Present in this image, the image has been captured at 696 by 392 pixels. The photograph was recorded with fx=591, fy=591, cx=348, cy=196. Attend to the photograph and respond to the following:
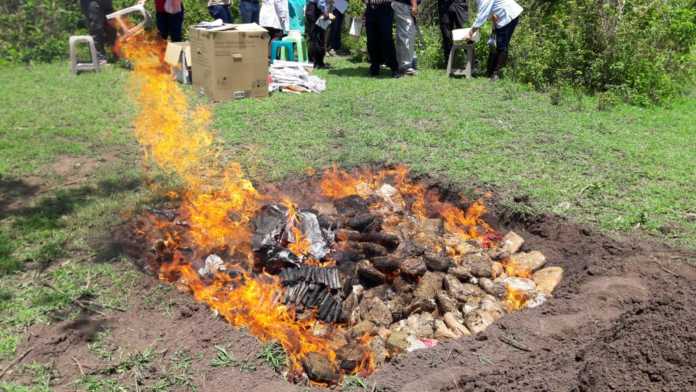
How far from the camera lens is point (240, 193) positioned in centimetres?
534

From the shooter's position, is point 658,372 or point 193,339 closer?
point 658,372

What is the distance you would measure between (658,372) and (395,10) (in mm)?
8792

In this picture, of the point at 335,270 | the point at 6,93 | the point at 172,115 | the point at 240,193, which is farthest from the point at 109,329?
the point at 6,93

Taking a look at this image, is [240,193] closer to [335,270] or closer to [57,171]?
[335,270]

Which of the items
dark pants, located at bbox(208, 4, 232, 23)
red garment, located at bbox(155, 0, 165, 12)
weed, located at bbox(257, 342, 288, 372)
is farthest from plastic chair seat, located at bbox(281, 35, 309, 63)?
weed, located at bbox(257, 342, 288, 372)

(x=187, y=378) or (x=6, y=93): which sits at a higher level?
(x=6, y=93)

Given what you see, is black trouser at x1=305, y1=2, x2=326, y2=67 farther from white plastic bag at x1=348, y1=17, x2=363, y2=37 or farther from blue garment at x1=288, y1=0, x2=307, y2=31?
white plastic bag at x1=348, y1=17, x2=363, y2=37

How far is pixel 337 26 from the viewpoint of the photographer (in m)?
13.3

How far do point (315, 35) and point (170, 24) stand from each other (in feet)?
9.00

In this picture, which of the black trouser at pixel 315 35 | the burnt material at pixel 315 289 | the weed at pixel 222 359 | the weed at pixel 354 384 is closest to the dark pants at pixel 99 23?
the black trouser at pixel 315 35

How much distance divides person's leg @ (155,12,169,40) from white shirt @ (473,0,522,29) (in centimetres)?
577

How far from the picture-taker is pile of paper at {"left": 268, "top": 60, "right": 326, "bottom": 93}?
376 inches

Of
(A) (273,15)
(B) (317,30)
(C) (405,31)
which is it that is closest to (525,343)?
(C) (405,31)

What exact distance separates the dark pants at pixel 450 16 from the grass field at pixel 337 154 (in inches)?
60.5
